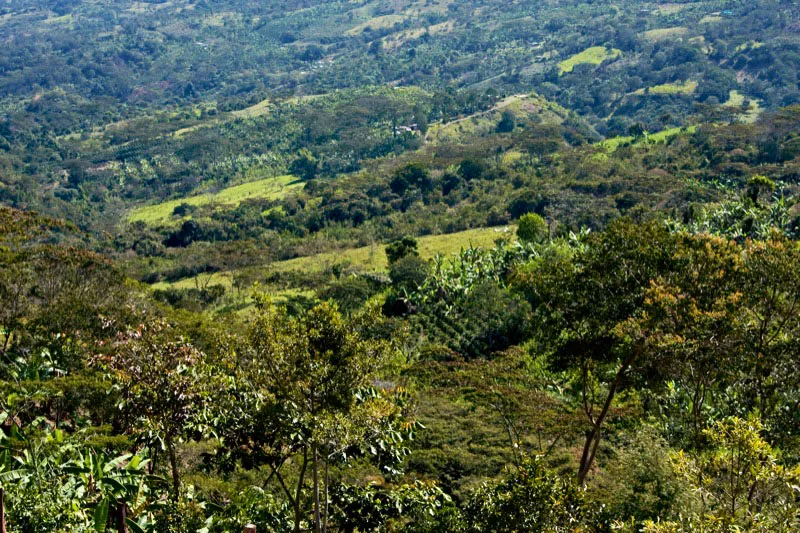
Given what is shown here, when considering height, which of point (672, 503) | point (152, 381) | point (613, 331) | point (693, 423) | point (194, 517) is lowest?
point (693, 423)

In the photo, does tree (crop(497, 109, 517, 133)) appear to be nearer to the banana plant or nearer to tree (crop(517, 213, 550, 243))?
tree (crop(517, 213, 550, 243))

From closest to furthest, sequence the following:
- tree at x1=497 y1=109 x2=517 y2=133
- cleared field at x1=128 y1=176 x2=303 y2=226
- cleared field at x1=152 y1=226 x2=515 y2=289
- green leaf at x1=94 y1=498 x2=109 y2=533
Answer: green leaf at x1=94 y1=498 x2=109 y2=533 < cleared field at x1=152 y1=226 x2=515 y2=289 < cleared field at x1=128 y1=176 x2=303 y2=226 < tree at x1=497 y1=109 x2=517 y2=133

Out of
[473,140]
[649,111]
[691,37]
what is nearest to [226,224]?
[473,140]

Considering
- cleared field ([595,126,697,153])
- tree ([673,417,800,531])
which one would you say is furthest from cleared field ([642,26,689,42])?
tree ([673,417,800,531])

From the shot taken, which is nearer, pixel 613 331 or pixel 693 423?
pixel 613 331

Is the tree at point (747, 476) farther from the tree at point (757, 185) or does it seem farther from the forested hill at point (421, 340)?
the tree at point (757, 185)

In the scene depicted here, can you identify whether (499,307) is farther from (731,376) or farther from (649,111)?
(649,111)
